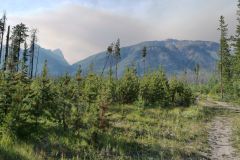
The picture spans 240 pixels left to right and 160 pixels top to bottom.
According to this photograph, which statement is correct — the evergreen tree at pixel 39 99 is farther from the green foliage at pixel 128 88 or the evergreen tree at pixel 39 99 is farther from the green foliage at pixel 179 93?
the green foliage at pixel 179 93

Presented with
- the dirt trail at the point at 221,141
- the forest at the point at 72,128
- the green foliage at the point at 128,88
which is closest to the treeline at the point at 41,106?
the forest at the point at 72,128

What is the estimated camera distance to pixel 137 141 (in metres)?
15.1

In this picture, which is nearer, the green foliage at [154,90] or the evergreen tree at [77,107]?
the evergreen tree at [77,107]

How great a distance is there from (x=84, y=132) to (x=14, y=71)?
3.98m

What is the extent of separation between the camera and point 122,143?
554 inches

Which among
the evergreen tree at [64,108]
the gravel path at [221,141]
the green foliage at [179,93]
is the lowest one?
the gravel path at [221,141]

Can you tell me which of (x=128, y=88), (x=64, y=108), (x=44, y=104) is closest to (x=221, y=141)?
(x=64, y=108)

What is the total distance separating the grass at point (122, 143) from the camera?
11.2 metres

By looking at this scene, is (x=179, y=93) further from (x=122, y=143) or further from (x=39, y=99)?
(x=39, y=99)

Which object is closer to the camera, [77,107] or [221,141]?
[77,107]

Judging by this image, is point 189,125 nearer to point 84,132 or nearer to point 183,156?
point 183,156

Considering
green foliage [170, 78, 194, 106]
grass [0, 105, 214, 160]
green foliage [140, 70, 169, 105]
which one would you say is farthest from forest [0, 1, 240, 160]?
green foliage [170, 78, 194, 106]

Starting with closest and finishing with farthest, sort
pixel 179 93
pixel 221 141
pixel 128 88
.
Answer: pixel 221 141 → pixel 128 88 → pixel 179 93

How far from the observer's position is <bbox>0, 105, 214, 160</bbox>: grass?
36.8ft
